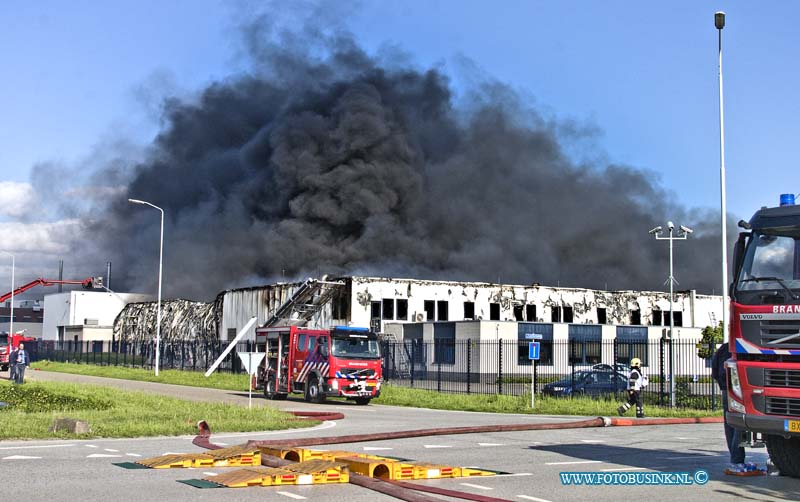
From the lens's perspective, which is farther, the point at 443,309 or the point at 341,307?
the point at 443,309

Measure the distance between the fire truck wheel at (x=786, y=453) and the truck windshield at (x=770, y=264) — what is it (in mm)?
2199

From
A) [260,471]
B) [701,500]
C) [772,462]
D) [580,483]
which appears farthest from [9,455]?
[772,462]

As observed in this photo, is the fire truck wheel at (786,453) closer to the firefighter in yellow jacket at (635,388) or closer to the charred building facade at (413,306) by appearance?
the firefighter in yellow jacket at (635,388)

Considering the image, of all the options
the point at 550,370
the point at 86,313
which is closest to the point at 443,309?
the point at 550,370

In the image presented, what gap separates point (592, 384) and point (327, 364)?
9.97 meters

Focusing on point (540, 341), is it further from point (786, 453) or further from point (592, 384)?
point (786, 453)

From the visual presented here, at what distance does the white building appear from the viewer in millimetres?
85875

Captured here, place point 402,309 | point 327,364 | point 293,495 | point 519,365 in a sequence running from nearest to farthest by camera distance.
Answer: point 293,495 < point 327,364 < point 519,365 < point 402,309

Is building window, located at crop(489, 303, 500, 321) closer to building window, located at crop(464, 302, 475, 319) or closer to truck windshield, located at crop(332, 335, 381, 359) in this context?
building window, located at crop(464, 302, 475, 319)

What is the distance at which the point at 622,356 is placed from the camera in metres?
51.5

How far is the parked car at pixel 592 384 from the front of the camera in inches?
1257

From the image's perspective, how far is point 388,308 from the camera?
54.4 m

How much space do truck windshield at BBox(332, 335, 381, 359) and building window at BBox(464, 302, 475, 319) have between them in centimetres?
2709

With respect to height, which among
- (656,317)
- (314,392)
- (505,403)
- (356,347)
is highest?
(656,317)
